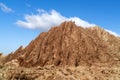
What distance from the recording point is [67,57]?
8306 cm

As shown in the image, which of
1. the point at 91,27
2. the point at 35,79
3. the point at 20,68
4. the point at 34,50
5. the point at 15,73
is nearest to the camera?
the point at 35,79

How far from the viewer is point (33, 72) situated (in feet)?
249

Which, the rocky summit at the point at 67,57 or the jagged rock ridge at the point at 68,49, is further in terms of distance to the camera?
the jagged rock ridge at the point at 68,49

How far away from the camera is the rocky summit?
74.1m

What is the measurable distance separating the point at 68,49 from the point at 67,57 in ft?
8.24

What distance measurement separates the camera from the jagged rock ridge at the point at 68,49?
8262cm

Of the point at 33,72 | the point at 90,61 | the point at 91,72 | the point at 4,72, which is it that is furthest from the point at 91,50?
the point at 4,72

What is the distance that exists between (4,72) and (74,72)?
1778 cm

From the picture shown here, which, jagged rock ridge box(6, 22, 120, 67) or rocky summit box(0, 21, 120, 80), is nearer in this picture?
rocky summit box(0, 21, 120, 80)

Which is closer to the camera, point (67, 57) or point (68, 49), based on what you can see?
point (67, 57)

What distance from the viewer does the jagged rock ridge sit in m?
82.6

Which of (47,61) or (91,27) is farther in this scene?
(91,27)

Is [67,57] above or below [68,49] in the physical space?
below

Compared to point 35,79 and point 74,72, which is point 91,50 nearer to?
point 74,72
